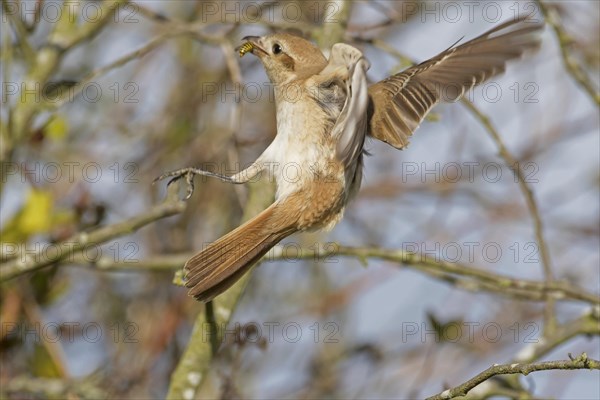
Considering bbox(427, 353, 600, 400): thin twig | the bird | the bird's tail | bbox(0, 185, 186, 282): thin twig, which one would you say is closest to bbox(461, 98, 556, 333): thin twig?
the bird

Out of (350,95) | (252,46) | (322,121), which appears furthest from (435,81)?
(350,95)

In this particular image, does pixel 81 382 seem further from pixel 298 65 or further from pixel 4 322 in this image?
pixel 298 65

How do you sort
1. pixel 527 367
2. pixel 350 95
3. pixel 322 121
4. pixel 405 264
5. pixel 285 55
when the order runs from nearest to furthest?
pixel 527 367, pixel 350 95, pixel 322 121, pixel 285 55, pixel 405 264

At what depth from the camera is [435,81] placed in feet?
10.6

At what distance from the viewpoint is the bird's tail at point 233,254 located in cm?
261

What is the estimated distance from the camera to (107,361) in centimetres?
394

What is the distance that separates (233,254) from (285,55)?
78 cm

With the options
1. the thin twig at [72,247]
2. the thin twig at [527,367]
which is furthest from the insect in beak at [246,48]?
the thin twig at [527,367]

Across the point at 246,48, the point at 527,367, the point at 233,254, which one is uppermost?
the point at 246,48

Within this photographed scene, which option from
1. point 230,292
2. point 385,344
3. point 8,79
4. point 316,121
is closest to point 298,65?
point 316,121

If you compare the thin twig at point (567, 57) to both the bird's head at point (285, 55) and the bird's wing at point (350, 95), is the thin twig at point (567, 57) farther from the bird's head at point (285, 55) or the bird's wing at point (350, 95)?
the bird's wing at point (350, 95)

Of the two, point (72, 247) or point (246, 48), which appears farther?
point (246, 48)

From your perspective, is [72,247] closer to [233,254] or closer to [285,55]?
[233,254]

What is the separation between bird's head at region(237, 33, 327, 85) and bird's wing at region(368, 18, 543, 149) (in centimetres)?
26
